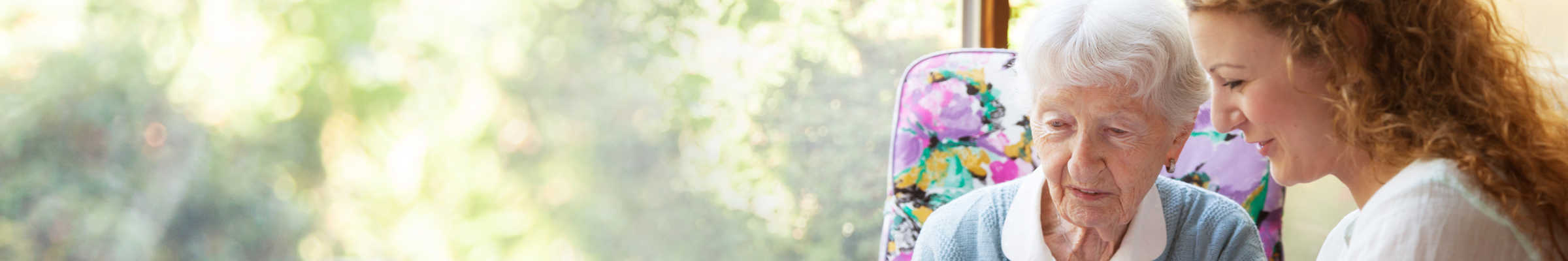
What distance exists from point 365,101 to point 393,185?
9.1 inches

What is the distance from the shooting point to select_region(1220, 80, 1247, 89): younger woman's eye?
81 centimetres

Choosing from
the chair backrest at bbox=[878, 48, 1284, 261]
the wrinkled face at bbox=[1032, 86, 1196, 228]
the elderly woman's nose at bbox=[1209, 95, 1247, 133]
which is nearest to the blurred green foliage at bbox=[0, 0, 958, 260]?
the chair backrest at bbox=[878, 48, 1284, 261]

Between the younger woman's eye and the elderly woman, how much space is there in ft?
0.79

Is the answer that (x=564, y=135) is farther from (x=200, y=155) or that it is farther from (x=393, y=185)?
(x=200, y=155)

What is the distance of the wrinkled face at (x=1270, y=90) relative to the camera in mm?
770

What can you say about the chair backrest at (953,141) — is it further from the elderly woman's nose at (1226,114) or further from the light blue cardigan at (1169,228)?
the elderly woman's nose at (1226,114)

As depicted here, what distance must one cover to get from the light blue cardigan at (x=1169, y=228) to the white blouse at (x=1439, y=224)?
1.63ft

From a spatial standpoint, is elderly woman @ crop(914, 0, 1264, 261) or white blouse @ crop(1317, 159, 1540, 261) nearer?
white blouse @ crop(1317, 159, 1540, 261)

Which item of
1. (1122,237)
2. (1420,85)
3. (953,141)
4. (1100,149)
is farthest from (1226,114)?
(953,141)

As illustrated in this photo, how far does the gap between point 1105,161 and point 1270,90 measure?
36 cm

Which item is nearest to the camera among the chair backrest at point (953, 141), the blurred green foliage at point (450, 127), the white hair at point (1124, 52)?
the white hair at point (1124, 52)

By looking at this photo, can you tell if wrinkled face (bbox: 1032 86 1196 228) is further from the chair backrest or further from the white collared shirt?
the chair backrest

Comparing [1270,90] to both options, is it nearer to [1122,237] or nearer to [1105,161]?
[1105,161]

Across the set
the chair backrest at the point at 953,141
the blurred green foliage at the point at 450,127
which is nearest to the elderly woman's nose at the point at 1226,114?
the chair backrest at the point at 953,141
